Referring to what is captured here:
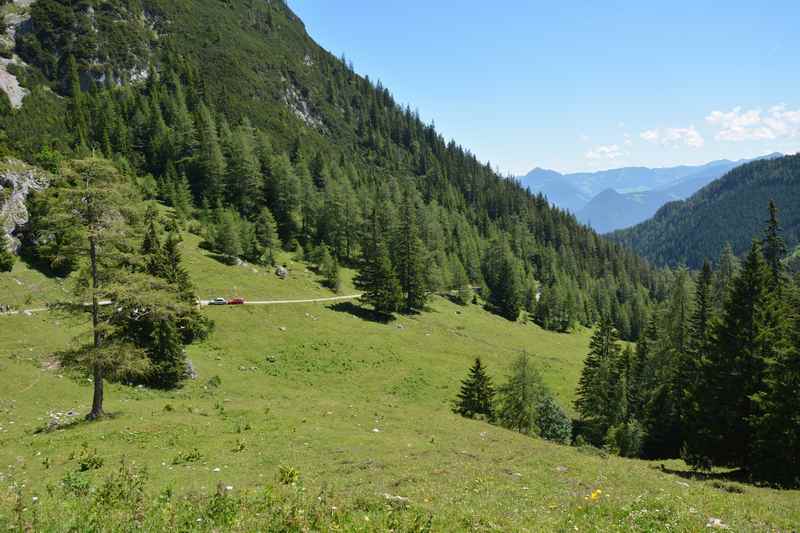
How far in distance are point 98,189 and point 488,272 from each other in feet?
391

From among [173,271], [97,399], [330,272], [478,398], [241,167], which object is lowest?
[478,398]

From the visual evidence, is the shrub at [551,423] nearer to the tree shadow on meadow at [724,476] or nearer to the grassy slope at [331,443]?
the grassy slope at [331,443]

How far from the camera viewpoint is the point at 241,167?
10106cm

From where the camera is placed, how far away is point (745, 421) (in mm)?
27562

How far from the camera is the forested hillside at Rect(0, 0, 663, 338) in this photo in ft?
295

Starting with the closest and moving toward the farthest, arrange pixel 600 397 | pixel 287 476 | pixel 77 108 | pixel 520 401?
pixel 287 476, pixel 520 401, pixel 600 397, pixel 77 108

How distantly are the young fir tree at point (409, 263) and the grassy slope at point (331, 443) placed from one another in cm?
2744

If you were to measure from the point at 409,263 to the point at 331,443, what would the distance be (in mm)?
63770

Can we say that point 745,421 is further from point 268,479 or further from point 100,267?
point 100,267

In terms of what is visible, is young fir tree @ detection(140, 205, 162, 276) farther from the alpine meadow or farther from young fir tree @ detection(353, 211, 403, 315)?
young fir tree @ detection(353, 211, 403, 315)

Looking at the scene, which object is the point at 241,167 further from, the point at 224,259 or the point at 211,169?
the point at 224,259

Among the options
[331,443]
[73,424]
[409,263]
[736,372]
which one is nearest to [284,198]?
[409,263]

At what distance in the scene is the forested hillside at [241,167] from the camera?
89.9 m

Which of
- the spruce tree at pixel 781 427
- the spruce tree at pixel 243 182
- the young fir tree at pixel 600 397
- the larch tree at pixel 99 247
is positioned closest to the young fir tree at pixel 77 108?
the spruce tree at pixel 243 182
